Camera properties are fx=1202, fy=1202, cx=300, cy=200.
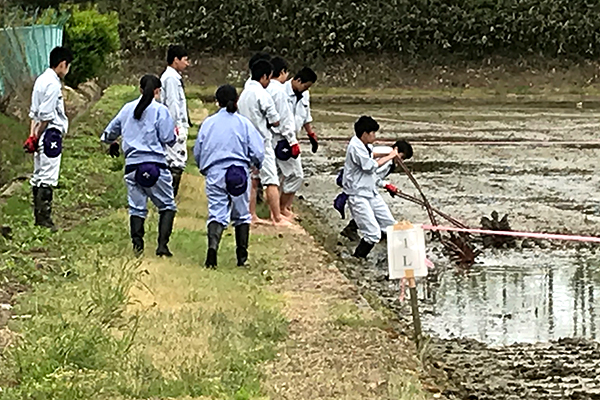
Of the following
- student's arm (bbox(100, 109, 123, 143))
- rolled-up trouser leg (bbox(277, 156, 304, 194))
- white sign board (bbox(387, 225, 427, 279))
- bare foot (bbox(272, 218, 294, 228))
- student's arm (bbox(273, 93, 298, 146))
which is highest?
student's arm (bbox(100, 109, 123, 143))

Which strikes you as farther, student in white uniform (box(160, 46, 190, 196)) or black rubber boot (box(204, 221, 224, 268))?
student in white uniform (box(160, 46, 190, 196))

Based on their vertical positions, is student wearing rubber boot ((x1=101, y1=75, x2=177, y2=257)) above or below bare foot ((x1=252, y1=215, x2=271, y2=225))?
above

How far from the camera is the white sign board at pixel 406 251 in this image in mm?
7965

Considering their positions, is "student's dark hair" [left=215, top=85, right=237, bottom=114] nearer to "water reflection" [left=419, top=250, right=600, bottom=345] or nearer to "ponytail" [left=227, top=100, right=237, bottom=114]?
"ponytail" [left=227, top=100, right=237, bottom=114]

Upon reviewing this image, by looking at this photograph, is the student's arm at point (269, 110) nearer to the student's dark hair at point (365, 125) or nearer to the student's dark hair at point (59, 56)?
the student's dark hair at point (365, 125)

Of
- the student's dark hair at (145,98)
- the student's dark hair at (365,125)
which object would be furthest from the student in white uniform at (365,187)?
the student's dark hair at (145,98)

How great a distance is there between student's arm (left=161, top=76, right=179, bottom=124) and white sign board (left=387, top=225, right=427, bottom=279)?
5.13m

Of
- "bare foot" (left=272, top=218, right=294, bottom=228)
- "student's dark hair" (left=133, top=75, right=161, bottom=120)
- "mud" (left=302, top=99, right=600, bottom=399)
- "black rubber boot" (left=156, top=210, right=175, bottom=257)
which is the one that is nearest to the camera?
"mud" (left=302, top=99, right=600, bottom=399)

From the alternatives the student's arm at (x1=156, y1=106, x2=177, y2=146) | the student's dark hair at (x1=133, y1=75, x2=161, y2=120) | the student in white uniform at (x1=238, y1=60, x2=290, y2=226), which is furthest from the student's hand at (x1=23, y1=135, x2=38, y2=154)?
the student in white uniform at (x1=238, y1=60, x2=290, y2=226)

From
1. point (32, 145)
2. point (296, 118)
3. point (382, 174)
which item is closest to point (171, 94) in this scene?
point (296, 118)

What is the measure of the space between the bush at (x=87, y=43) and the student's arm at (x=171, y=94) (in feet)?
45.5

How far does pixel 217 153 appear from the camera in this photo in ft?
33.3

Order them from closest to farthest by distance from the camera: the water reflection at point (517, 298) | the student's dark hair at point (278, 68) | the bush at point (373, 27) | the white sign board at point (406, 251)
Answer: the white sign board at point (406, 251)
the water reflection at point (517, 298)
the student's dark hair at point (278, 68)
the bush at point (373, 27)

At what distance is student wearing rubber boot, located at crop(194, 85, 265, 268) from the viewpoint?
10.1 metres
